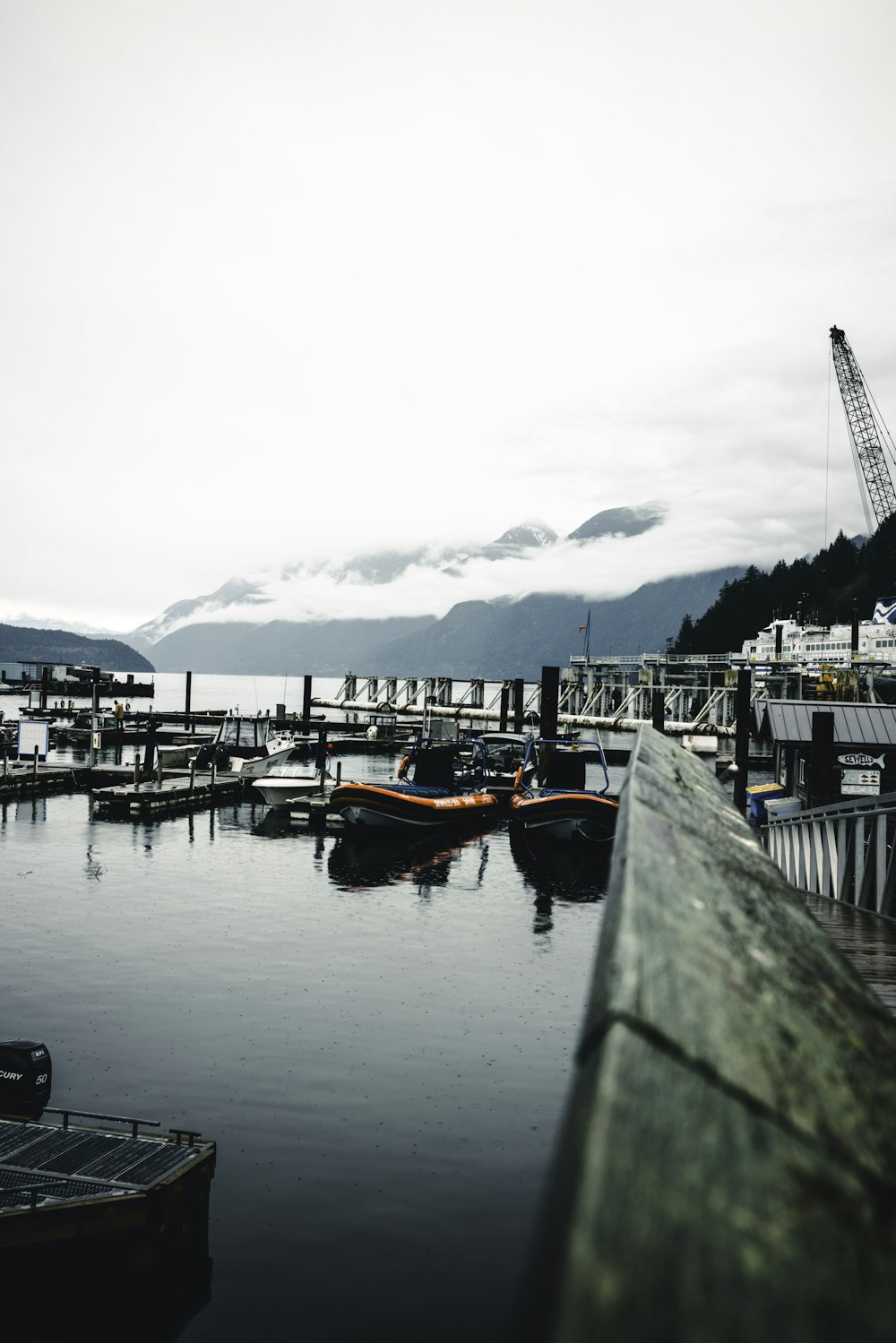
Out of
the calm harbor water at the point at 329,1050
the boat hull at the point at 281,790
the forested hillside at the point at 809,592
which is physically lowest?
the calm harbor water at the point at 329,1050

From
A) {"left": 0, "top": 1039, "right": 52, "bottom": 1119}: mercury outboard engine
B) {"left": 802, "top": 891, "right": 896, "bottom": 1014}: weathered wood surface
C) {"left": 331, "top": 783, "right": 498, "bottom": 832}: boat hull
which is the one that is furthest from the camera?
{"left": 331, "top": 783, "right": 498, "bottom": 832}: boat hull

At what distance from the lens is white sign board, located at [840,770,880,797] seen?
70.3 ft

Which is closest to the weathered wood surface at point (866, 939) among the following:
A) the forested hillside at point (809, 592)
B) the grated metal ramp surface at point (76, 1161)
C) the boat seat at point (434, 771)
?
the grated metal ramp surface at point (76, 1161)

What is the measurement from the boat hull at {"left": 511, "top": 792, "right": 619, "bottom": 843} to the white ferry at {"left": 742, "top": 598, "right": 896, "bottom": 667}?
78.1 metres

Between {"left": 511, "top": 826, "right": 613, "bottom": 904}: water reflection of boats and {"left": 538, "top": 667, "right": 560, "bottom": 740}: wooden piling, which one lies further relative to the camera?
{"left": 538, "top": 667, "right": 560, "bottom": 740}: wooden piling

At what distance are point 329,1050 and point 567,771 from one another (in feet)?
90.4

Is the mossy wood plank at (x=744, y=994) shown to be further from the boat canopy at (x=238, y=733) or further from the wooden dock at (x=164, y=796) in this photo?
the boat canopy at (x=238, y=733)

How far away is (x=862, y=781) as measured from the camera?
21.5 metres

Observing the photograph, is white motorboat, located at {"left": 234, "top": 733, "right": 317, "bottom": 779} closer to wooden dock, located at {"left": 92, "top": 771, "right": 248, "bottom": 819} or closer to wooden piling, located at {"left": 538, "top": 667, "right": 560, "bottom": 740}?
wooden dock, located at {"left": 92, "top": 771, "right": 248, "bottom": 819}

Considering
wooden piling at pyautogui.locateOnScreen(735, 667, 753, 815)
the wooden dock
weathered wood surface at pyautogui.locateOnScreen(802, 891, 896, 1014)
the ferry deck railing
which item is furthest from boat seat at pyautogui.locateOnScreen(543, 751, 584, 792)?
weathered wood surface at pyautogui.locateOnScreen(802, 891, 896, 1014)

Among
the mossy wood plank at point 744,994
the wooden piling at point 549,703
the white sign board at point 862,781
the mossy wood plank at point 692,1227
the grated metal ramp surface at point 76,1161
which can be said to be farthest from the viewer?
the wooden piling at point 549,703

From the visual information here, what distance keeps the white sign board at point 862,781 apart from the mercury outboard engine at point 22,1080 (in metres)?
17.4

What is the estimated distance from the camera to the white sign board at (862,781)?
21.4 metres

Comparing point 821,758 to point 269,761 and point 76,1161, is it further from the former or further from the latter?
point 269,761
